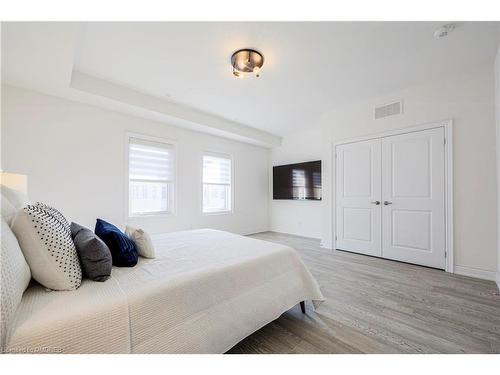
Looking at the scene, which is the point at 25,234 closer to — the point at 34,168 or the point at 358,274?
the point at 34,168

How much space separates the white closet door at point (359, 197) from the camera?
360 cm

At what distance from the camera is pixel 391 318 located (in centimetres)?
182

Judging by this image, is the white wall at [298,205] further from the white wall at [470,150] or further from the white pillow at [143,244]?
the white pillow at [143,244]

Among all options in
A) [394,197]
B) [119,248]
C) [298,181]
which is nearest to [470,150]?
[394,197]

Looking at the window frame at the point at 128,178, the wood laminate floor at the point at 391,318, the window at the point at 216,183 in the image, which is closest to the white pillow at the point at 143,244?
the wood laminate floor at the point at 391,318

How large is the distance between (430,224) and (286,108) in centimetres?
294

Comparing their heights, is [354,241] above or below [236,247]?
below

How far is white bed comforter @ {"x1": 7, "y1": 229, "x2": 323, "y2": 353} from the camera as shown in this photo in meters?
0.89

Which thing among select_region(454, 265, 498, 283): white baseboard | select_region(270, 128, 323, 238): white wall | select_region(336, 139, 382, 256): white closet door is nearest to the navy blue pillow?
select_region(336, 139, 382, 256): white closet door

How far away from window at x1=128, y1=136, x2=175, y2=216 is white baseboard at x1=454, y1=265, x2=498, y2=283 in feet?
15.0

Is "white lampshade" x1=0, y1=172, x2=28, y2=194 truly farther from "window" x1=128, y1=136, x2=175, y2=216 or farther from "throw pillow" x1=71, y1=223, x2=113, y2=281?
"window" x1=128, y1=136, x2=175, y2=216

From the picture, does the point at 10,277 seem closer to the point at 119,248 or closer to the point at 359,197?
the point at 119,248
